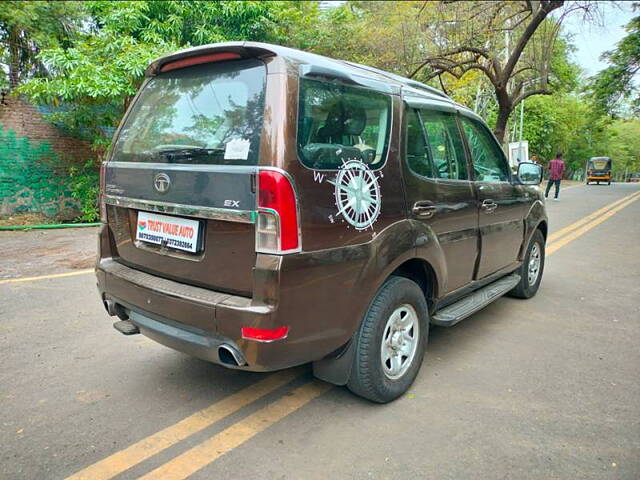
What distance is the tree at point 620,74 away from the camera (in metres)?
20.5

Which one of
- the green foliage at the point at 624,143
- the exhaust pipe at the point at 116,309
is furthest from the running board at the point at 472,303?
the green foliage at the point at 624,143

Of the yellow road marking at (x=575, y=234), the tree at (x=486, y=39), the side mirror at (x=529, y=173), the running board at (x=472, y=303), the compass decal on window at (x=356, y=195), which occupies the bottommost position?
the yellow road marking at (x=575, y=234)

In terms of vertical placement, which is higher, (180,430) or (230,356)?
(230,356)

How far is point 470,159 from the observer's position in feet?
12.6

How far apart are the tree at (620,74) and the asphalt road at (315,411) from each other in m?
21.5

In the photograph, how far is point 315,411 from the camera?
281 cm

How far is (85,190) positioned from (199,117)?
30.7 ft

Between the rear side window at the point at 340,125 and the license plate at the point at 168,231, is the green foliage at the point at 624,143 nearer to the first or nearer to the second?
the rear side window at the point at 340,125

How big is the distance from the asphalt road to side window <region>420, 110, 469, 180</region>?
139 cm

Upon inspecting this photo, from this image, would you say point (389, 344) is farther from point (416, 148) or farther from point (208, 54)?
point (208, 54)

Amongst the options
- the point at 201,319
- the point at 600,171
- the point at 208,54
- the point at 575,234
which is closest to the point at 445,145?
the point at 208,54

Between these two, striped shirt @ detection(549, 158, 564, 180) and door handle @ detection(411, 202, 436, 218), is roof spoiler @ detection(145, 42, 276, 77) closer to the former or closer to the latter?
door handle @ detection(411, 202, 436, 218)

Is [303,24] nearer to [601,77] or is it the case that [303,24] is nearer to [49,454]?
[49,454]

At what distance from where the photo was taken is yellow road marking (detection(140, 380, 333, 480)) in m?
2.27
